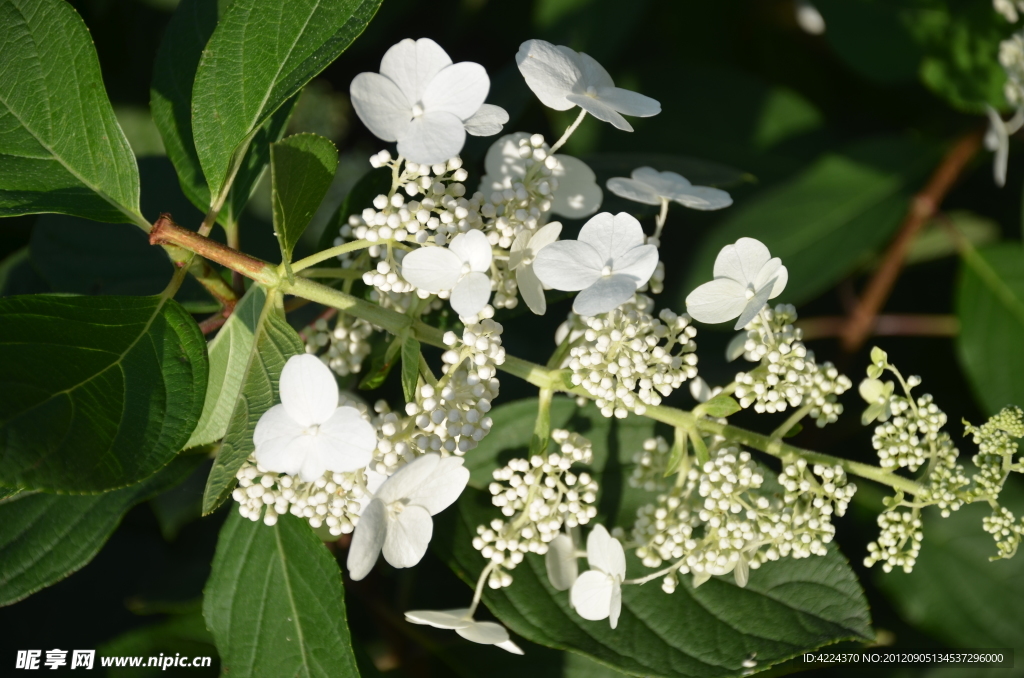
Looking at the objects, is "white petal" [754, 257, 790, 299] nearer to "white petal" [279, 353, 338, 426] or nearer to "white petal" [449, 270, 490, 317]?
"white petal" [449, 270, 490, 317]

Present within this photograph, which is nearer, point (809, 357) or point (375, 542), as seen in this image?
point (375, 542)

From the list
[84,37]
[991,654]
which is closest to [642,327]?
[84,37]

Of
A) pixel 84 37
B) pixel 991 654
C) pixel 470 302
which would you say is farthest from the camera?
pixel 991 654

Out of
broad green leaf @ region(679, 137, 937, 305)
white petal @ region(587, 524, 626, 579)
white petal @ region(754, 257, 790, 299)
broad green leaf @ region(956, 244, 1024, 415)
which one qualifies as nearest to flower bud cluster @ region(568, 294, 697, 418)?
white petal @ region(754, 257, 790, 299)

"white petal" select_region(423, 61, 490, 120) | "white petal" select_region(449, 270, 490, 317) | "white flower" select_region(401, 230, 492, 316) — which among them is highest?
"white petal" select_region(423, 61, 490, 120)

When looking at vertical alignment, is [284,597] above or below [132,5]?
below

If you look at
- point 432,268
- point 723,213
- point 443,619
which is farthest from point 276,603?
point 723,213

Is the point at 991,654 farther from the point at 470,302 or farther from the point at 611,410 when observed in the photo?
the point at 470,302

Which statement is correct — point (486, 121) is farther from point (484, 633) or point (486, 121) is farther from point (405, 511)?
point (484, 633)
